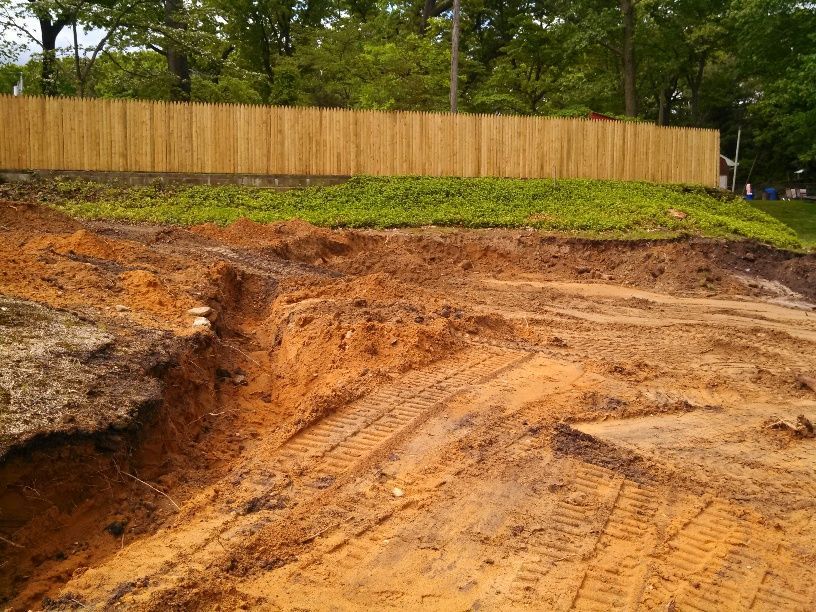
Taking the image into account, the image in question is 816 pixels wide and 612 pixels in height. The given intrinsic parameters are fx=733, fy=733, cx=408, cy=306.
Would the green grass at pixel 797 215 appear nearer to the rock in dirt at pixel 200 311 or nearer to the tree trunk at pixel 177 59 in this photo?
the rock in dirt at pixel 200 311

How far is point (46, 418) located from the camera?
461 cm

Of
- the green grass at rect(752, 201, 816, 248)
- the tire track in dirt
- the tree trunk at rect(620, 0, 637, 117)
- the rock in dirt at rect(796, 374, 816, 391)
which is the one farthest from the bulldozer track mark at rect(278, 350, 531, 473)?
the tree trunk at rect(620, 0, 637, 117)

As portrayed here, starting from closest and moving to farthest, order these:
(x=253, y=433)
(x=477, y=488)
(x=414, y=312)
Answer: (x=477, y=488) < (x=253, y=433) < (x=414, y=312)

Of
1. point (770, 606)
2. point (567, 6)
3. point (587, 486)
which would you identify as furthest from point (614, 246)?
point (567, 6)

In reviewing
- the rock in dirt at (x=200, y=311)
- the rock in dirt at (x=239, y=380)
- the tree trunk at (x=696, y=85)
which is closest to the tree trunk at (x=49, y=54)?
the rock in dirt at (x=200, y=311)

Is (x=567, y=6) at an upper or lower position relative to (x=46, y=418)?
upper

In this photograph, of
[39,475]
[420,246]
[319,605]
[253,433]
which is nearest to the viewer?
[319,605]

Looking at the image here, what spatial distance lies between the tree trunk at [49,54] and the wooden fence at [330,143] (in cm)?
367

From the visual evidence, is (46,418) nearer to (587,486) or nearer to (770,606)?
(587,486)

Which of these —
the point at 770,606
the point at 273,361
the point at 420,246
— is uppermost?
the point at 420,246

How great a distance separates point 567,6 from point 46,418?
105ft

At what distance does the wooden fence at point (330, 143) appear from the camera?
19.1 metres

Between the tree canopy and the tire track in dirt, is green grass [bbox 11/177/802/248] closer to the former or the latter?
the tree canopy

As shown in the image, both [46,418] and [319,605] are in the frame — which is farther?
[46,418]
